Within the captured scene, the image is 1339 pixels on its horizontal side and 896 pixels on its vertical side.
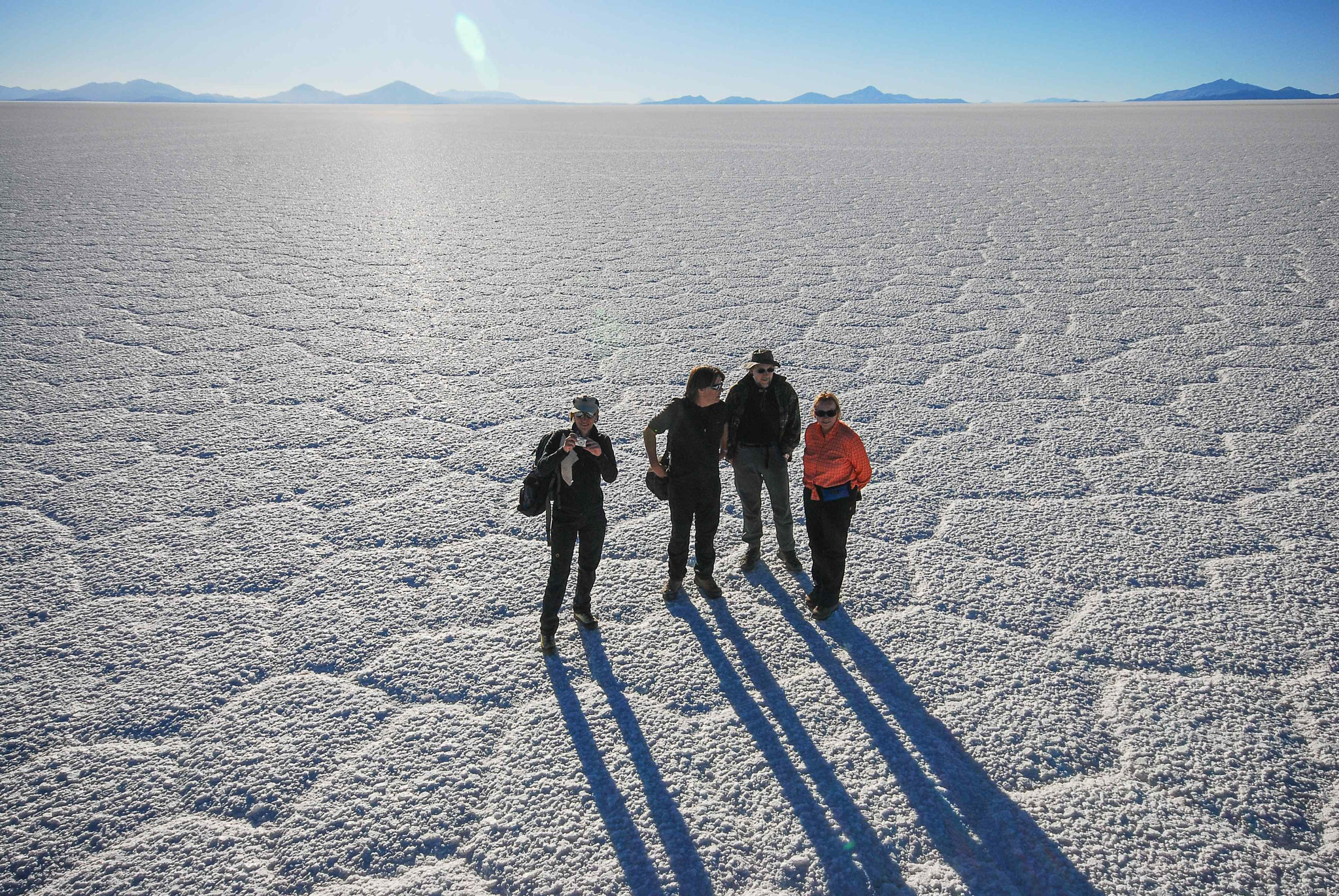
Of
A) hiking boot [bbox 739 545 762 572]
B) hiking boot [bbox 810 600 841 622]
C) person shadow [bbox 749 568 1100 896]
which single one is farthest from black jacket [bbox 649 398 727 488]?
person shadow [bbox 749 568 1100 896]

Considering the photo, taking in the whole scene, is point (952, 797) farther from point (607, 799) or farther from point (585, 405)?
point (585, 405)

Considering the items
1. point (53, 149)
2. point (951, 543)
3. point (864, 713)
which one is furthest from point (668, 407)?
point (53, 149)

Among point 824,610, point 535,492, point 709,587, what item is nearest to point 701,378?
point 535,492

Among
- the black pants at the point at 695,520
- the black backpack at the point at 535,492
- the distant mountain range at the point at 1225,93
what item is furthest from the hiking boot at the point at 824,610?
the distant mountain range at the point at 1225,93

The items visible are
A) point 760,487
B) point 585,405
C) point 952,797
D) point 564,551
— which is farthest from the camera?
point 760,487

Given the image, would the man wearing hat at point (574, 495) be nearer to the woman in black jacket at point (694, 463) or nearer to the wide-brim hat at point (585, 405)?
the wide-brim hat at point (585, 405)

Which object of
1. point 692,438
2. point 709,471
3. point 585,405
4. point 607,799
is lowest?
point 607,799
